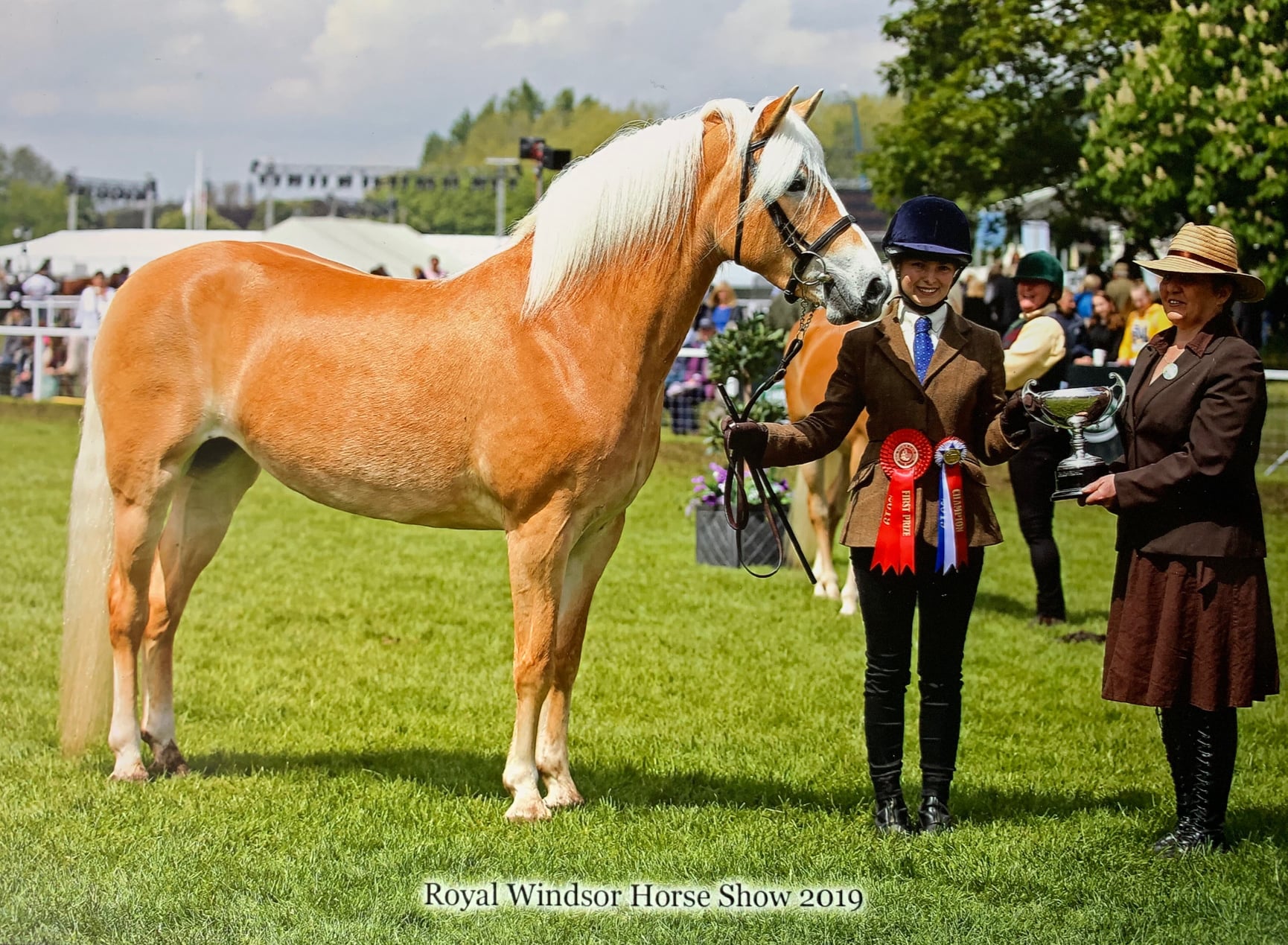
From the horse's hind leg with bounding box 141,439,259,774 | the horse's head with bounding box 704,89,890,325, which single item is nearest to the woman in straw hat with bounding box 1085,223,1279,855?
the horse's head with bounding box 704,89,890,325

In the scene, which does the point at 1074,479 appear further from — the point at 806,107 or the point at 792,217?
the point at 806,107

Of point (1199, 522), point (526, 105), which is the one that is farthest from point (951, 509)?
point (526, 105)

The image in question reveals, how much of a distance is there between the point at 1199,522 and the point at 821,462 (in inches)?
187

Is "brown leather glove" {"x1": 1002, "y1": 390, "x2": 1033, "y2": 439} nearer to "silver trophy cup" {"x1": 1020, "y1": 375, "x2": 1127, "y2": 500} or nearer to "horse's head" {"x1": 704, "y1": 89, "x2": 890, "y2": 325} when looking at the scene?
"silver trophy cup" {"x1": 1020, "y1": 375, "x2": 1127, "y2": 500}

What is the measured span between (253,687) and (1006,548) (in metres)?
6.76

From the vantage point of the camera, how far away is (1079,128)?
2309 centimetres

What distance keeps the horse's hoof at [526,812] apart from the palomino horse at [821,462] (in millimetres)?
4249

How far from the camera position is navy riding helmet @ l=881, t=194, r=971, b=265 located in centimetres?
412

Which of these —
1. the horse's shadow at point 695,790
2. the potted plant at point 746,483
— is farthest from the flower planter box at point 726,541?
the horse's shadow at point 695,790

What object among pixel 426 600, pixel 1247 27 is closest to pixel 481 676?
pixel 426 600

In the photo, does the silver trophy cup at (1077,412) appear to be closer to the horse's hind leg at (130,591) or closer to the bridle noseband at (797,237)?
the bridle noseband at (797,237)

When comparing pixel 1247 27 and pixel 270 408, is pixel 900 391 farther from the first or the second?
pixel 1247 27

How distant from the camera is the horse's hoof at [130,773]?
15.7 ft

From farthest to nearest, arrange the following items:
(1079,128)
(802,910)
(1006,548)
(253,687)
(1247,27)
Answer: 1. (1079,128)
2. (1247,27)
3. (1006,548)
4. (253,687)
5. (802,910)
